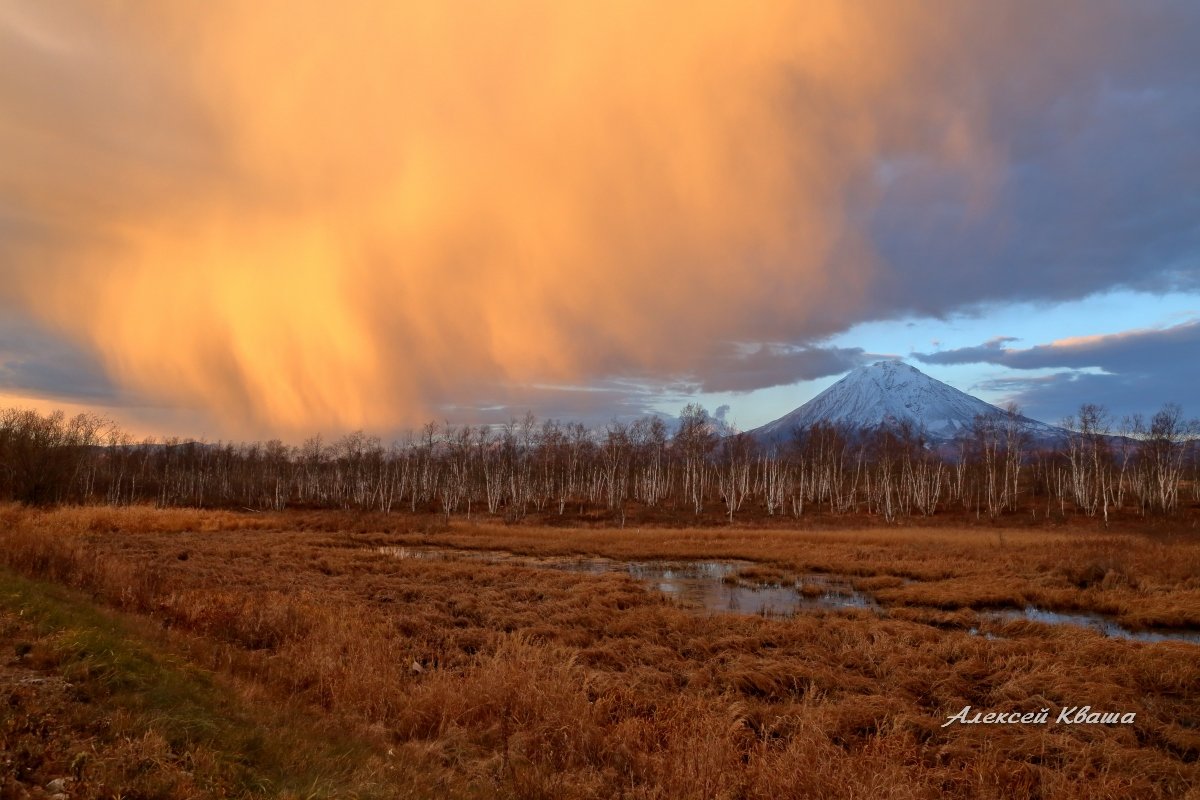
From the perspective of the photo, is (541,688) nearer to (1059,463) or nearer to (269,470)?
(1059,463)

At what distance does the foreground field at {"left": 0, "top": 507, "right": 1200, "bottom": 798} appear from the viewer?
6793mm

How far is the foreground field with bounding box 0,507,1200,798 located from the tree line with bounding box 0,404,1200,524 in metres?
45.2

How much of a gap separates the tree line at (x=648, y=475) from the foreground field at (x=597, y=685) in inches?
1778

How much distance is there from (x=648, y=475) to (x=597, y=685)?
261ft

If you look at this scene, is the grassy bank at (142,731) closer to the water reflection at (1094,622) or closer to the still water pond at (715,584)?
the still water pond at (715,584)

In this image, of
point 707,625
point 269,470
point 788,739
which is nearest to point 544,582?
point 707,625

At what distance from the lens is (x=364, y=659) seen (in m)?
10.9

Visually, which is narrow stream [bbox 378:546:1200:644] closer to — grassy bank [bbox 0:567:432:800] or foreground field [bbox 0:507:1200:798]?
foreground field [bbox 0:507:1200:798]

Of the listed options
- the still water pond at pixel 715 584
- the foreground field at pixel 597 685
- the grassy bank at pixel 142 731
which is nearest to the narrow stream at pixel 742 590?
the still water pond at pixel 715 584

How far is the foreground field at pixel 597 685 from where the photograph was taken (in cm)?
679

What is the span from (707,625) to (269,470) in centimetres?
12277

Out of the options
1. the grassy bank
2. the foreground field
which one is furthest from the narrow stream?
the grassy bank

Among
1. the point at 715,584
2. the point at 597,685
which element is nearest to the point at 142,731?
the point at 597,685

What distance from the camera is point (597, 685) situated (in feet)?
35.3
